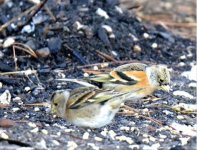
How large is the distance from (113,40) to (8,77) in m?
1.52

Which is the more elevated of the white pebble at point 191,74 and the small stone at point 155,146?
the white pebble at point 191,74

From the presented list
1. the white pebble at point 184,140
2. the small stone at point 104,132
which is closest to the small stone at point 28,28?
the small stone at point 104,132

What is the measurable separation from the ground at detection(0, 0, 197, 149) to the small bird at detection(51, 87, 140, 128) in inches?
3.4

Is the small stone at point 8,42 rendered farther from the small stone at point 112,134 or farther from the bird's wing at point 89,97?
the small stone at point 112,134

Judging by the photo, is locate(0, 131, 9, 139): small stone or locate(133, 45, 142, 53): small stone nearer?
locate(0, 131, 9, 139): small stone

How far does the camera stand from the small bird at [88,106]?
16.3 ft

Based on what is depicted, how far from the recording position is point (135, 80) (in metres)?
5.96

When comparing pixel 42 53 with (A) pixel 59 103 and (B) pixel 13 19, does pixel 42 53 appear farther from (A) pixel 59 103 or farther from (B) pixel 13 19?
(A) pixel 59 103

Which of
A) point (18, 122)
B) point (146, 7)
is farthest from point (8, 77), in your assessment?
point (146, 7)

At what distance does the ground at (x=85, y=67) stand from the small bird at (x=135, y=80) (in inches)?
6.2

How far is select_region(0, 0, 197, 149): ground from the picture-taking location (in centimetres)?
493

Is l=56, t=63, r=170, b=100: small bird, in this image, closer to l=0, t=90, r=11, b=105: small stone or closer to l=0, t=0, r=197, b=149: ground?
l=0, t=0, r=197, b=149: ground

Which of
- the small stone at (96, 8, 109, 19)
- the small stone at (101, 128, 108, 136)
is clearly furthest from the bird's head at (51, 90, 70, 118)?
the small stone at (96, 8, 109, 19)

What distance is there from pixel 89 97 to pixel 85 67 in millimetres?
1799
